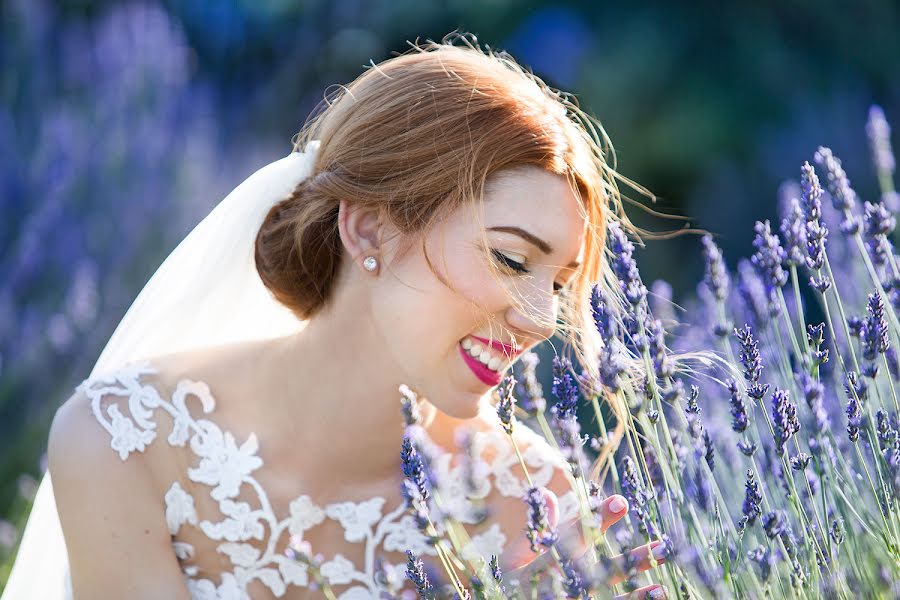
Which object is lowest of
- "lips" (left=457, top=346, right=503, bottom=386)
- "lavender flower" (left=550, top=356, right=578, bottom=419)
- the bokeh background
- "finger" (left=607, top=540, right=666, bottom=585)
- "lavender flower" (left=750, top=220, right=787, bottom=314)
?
"finger" (left=607, top=540, right=666, bottom=585)

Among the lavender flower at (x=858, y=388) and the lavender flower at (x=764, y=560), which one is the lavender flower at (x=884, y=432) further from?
the lavender flower at (x=764, y=560)

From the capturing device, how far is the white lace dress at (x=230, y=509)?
2021 millimetres

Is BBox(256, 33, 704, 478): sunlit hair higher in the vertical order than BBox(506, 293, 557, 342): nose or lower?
higher

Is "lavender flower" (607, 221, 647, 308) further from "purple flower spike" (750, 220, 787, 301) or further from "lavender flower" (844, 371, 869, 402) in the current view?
"lavender flower" (844, 371, 869, 402)

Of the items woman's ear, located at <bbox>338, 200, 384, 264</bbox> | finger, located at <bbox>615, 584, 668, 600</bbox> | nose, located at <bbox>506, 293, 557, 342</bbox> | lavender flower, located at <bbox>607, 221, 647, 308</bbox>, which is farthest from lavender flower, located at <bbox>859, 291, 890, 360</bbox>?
woman's ear, located at <bbox>338, 200, 384, 264</bbox>

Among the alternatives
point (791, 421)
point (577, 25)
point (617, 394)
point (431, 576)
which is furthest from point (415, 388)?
point (577, 25)

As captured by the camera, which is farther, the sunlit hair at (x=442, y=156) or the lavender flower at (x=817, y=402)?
the sunlit hair at (x=442, y=156)

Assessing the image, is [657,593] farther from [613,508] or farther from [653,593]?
[613,508]

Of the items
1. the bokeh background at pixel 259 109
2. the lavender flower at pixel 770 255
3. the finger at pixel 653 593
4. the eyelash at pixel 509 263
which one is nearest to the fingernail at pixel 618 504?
the finger at pixel 653 593

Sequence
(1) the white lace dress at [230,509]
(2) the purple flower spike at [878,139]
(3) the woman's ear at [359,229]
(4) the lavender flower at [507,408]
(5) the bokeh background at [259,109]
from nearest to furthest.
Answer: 1. (4) the lavender flower at [507,408]
2. (2) the purple flower spike at [878,139]
3. (3) the woman's ear at [359,229]
4. (1) the white lace dress at [230,509]
5. (5) the bokeh background at [259,109]

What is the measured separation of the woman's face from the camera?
1703 millimetres

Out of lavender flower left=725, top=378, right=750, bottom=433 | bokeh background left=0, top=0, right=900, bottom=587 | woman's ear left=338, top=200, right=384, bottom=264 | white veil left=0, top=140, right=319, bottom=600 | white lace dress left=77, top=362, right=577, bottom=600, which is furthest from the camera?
bokeh background left=0, top=0, right=900, bottom=587

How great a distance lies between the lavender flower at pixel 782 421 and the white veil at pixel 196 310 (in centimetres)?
120

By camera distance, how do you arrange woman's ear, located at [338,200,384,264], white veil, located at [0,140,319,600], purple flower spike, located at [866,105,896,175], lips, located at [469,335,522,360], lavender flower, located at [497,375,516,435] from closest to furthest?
lavender flower, located at [497,375,516,435] → purple flower spike, located at [866,105,896,175] → lips, located at [469,335,522,360] → woman's ear, located at [338,200,384,264] → white veil, located at [0,140,319,600]
